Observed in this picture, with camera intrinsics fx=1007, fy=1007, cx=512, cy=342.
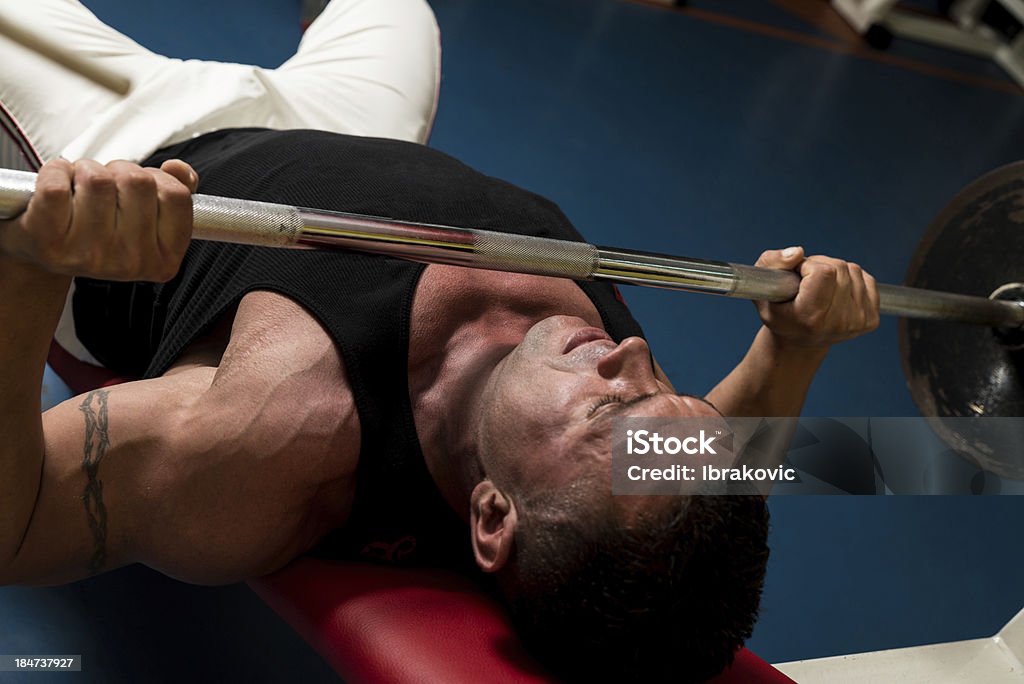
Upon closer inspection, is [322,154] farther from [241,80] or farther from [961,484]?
[961,484]

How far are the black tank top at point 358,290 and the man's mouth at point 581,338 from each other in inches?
6.9

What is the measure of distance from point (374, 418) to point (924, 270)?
1057 millimetres

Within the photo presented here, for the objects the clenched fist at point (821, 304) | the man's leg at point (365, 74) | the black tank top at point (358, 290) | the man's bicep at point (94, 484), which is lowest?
the man's bicep at point (94, 484)

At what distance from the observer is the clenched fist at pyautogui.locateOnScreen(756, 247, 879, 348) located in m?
1.33

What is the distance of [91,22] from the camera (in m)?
1.72

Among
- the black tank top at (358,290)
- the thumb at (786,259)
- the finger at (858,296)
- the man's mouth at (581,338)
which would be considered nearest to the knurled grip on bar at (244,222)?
the black tank top at (358,290)

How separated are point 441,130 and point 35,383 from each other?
1612mm

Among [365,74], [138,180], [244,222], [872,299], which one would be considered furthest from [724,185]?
[138,180]

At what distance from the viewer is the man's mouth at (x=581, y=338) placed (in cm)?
118

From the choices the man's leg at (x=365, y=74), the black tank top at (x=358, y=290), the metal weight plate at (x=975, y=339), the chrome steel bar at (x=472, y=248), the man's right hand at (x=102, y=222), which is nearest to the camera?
Answer: the man's right hand at (x=102, y=222)

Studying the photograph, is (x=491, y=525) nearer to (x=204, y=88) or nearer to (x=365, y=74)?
(x=204, y=88)

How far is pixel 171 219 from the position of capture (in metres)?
0.93

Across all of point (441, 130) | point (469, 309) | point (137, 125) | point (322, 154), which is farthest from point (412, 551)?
point (441, 130)

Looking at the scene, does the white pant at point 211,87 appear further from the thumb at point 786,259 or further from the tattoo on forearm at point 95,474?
the thumb at point 786,259
